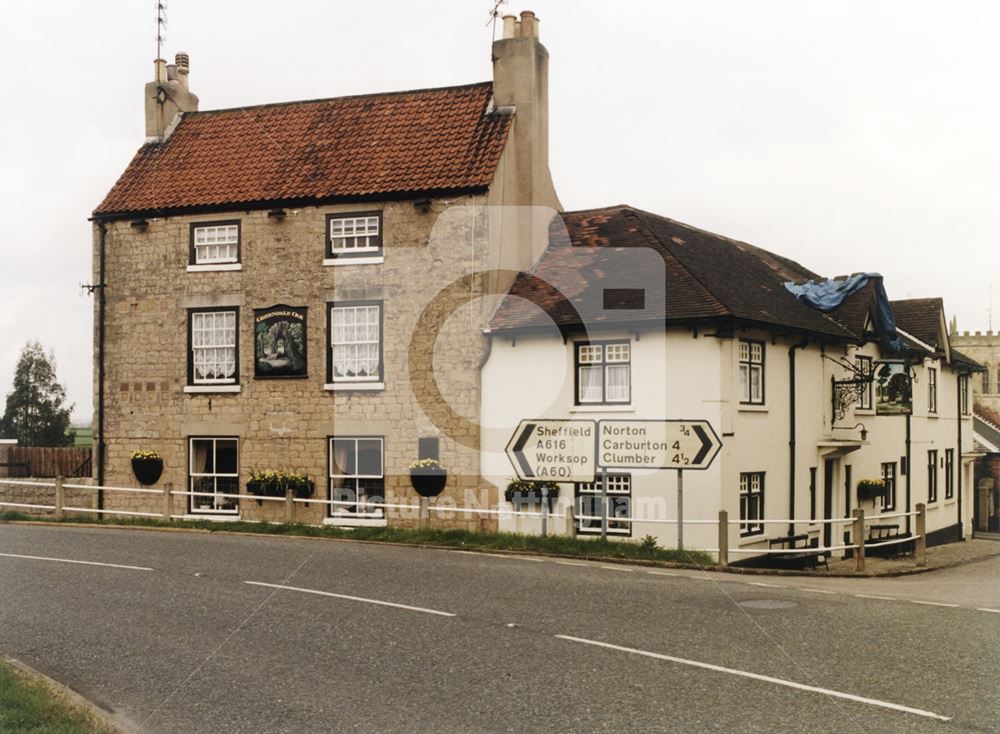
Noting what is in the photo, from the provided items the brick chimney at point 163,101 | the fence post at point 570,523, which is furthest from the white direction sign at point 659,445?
the brick chimney at point 163,101

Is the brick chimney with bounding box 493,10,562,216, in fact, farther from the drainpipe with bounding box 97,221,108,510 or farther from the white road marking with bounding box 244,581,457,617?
the white road marking with bounding box 244,581,457,617

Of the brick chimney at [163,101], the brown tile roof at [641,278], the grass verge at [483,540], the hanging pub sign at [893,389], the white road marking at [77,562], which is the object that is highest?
the brick chimney at [163,101]

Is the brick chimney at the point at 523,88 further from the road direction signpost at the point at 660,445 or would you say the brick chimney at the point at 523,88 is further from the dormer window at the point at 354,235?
the road direction signpost at the point at 660,445

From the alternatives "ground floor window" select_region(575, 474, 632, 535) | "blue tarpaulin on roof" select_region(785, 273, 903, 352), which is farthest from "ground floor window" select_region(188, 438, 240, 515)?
"blue tarpaulin on roof" select_region(785, 273, 903, 352)

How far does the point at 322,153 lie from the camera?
28016mm

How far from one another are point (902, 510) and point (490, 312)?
16472 mm

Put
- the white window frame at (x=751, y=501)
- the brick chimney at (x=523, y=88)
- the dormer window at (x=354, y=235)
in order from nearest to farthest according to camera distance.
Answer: the white window frame at (x=751, y=501)
the dormer window at (x=354, y=235)
the brick chimney at (x=523, y=88)

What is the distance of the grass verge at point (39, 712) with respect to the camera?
806cm

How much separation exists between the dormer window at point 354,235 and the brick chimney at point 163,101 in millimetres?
7552

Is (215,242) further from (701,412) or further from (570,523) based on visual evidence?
(701,412)

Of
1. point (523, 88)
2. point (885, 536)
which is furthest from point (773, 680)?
point (885, 536)

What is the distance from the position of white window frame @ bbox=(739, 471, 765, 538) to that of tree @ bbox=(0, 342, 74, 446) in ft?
154

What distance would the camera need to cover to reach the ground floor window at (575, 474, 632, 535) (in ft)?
77.5

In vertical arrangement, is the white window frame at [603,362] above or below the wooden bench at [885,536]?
above
